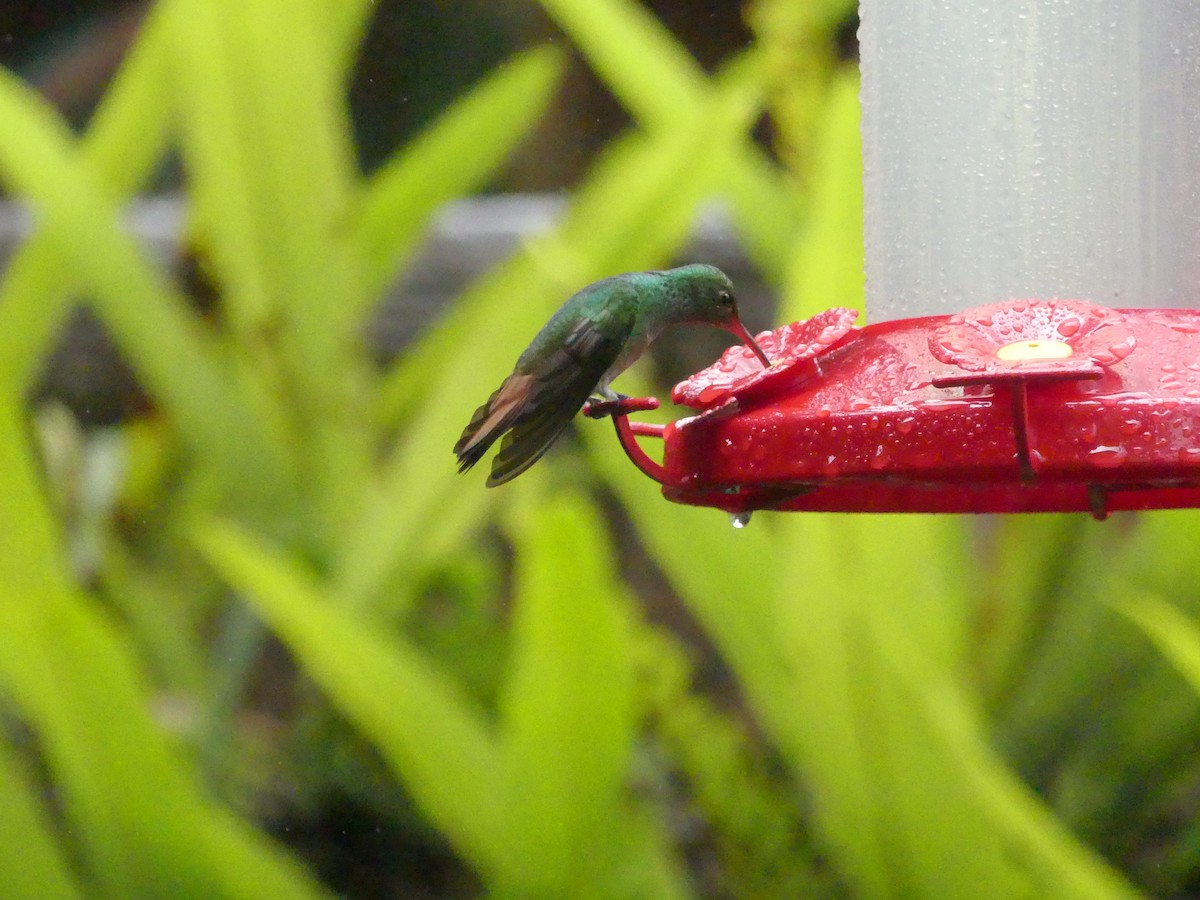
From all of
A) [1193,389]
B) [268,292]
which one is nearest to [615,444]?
[268,292]

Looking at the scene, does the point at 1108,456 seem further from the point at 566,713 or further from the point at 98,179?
the point at 98,179

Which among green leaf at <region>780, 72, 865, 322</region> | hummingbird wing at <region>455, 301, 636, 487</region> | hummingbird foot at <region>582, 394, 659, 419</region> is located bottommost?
green leaf at <region>780, 72, 865, 322</region>

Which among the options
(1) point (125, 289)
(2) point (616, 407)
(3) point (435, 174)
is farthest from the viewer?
(3) point (435, 174)

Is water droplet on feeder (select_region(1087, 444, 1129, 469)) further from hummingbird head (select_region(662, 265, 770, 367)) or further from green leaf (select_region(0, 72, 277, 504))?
green leaf (select_region(0, 72, 277, 504))

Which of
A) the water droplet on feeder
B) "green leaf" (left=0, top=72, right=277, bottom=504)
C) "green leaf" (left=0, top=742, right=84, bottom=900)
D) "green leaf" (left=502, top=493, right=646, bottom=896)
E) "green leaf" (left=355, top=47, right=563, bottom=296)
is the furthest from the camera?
"green leaf" (left=355, top=47, right=563, bottom=296)

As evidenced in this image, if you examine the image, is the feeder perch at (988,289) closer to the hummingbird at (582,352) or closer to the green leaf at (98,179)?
the hummingbird at (582,352)

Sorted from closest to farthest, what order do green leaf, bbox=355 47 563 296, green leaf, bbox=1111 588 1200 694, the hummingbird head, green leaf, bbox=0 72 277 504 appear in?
the hummingbird head, green leaf, bbox=1111 588 1200 694, green leaf, bbox=0 72 277 504, green leaf, bbox=355 47 563 296

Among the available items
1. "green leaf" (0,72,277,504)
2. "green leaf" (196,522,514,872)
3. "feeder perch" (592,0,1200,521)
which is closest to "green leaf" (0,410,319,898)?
"green leaf" (196,522,514,872)

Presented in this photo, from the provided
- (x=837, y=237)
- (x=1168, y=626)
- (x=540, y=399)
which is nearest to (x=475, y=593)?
(x=837, y=237)
